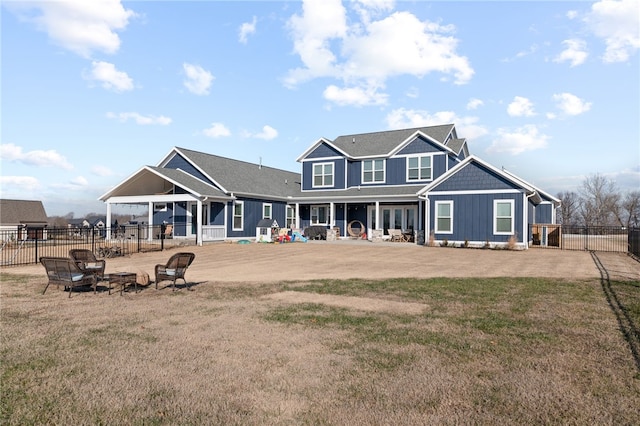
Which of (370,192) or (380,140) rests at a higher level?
(380,140)

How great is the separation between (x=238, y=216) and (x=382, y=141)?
12.5 metres

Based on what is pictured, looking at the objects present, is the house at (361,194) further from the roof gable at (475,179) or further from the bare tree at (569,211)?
the bare tree at (569,211)

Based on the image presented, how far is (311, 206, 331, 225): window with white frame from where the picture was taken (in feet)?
107

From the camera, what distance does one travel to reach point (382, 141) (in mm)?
32812

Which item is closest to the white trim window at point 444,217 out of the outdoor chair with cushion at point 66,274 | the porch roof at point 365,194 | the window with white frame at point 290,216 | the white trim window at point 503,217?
the porch roof at point 365,194

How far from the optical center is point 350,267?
15461 millimetres

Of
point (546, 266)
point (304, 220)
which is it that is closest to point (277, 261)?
point (546, 266)

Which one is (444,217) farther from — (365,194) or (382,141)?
(382,141)

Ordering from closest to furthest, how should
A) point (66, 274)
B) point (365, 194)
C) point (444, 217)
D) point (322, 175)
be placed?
point (66, 274)
point (444, 217)
point (365, 194)
point (322, 175)

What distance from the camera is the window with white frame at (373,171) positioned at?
102 ft

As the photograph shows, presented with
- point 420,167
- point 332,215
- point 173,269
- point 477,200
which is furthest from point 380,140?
point 173,269

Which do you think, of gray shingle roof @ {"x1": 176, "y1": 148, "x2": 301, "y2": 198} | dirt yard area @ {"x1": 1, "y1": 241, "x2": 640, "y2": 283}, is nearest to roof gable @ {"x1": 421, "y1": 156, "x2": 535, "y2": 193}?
dirt yard area @ {"x1": 1, "y1": 241, "x2": 640, "y2": 283}

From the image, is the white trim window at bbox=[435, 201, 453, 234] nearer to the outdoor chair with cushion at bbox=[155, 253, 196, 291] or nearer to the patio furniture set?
the patio furniture set

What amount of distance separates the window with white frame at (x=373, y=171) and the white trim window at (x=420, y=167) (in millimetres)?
2054
